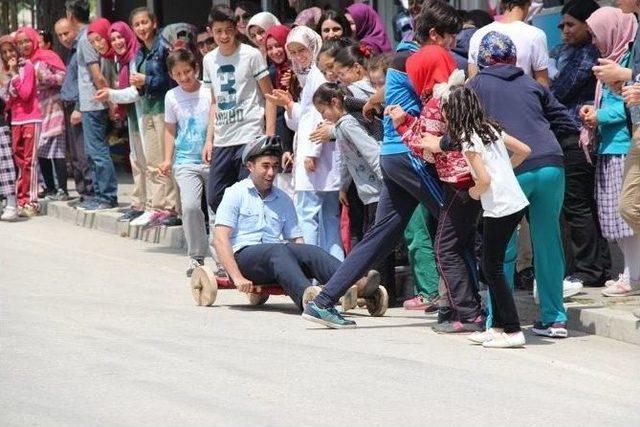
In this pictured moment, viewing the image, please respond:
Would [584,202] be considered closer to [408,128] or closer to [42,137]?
[408,128]

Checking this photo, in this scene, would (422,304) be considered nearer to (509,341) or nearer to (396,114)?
(396,114)

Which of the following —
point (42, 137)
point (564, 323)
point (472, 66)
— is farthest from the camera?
point (42, 137)

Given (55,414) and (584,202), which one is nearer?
(55,414)

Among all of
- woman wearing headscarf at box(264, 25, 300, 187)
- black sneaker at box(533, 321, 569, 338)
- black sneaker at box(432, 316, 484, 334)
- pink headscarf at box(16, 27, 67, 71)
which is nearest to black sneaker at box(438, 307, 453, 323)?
black sneaker at box(432, 316, 484, 334)

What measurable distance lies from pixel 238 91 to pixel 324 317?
3.10 meters

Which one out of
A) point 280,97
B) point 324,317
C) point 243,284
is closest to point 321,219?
point 280,97

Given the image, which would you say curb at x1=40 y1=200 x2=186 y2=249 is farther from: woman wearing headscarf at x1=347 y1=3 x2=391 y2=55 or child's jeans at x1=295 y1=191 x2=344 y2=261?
child's jeans at x1=295 y1=191 x2=344 y2=261

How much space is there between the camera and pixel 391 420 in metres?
→ 7.23

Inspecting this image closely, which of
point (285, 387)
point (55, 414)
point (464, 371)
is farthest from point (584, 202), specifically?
point (55, 414)

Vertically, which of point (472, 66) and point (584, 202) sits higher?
point (472, 66)

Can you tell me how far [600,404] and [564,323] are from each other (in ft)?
6.70

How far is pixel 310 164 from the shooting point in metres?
11.6

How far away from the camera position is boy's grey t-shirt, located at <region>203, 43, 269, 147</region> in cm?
1258

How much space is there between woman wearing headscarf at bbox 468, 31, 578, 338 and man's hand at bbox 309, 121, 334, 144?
6.23 ft
